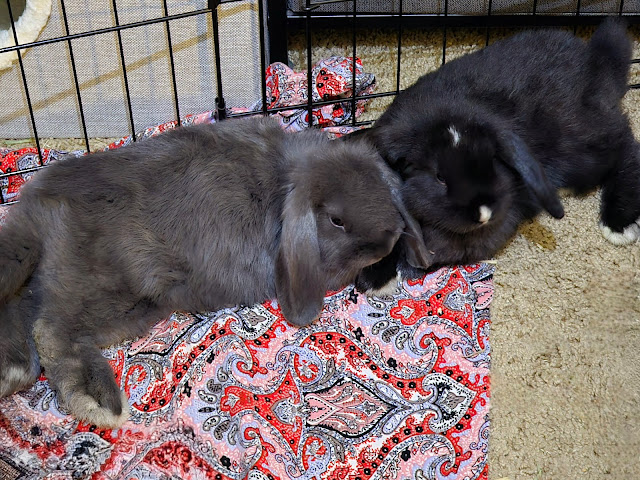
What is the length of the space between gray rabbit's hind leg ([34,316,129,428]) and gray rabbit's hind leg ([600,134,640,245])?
1.35m

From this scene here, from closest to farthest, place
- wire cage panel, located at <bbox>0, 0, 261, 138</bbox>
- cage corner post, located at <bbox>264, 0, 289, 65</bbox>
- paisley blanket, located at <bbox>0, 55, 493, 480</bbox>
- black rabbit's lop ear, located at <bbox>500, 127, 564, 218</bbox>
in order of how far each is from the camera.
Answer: paisley blanket, located at <bbox>0, 55, 493, 480</bbox>
black rabbit's lop ear, located at <bbox>500, 127, 564, 218</bbox>
wire cage panel, located at <bbox>0, 0, 261, 138</bbox>
cage corner post, located at <bbox>264, 0, 289, 65</bbox>

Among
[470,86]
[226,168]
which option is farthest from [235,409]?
[470,86]

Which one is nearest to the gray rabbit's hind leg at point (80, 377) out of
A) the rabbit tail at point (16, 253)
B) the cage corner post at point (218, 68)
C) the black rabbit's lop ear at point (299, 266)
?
the rabbit tail at point (16, 253)

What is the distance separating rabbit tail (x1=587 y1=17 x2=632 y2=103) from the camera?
204 centimetres

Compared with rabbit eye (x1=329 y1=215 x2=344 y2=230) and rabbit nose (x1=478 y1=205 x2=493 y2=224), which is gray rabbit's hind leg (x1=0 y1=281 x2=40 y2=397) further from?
rabbit nose (x1=478 y1=205 x2=493 y2=224)

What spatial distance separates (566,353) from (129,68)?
158cm

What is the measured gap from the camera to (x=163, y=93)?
2.52m

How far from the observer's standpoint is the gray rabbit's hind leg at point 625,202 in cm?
207

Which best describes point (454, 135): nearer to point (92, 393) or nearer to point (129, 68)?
point (92, 393)

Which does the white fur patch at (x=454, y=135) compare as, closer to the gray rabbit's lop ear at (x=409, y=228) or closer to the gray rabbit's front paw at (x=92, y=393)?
the gray rabbit's lop ear at (x=409, y=228)

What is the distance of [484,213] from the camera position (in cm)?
169

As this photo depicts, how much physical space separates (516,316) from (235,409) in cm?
73

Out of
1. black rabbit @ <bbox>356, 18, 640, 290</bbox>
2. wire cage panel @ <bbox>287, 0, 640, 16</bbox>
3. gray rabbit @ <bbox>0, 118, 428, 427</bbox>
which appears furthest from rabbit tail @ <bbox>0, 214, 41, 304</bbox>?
wire cage panel @ <bbox>287, 0, 640, 16</bbox>

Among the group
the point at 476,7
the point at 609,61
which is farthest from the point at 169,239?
the point at 476,7
